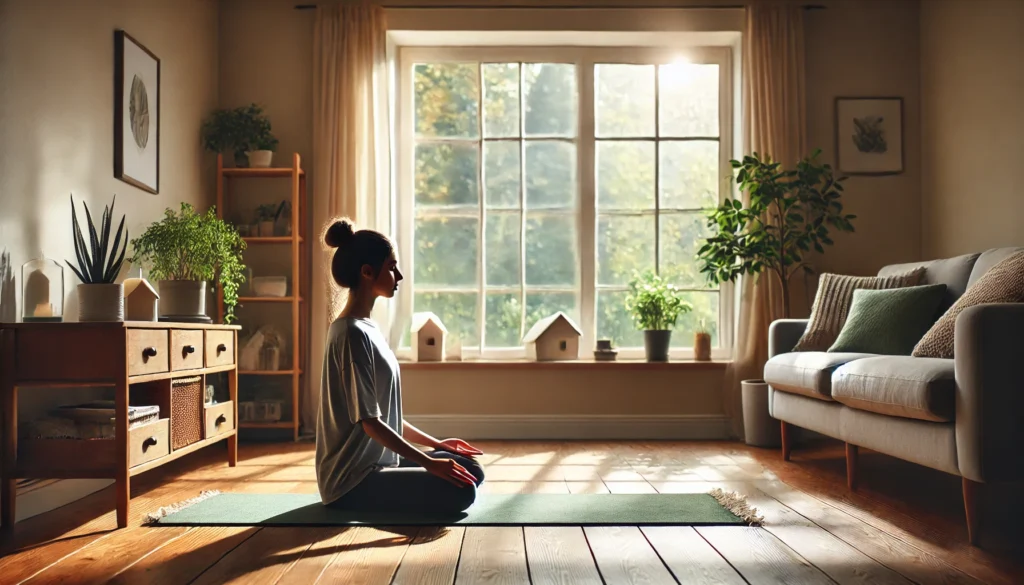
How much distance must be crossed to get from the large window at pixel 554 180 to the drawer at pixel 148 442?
2.30 meters

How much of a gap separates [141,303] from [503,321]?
7.78 ft

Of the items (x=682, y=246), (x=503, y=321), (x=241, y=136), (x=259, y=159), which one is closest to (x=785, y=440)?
(x=682, y=246)

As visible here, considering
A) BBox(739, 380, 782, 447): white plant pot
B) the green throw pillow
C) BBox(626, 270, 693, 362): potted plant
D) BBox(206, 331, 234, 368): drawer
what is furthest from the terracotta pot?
BBox(206, 331, 234, 368): drawer

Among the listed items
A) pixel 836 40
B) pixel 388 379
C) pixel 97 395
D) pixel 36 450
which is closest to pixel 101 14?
pixel 97 395

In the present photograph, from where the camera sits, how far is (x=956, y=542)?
2.44 metres

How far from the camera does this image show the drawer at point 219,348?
12.0 feet


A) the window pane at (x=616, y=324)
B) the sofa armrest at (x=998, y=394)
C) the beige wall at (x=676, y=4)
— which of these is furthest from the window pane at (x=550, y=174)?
the sofa armrest at (x=998, y=394)

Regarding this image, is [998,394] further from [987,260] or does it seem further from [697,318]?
[697,318]

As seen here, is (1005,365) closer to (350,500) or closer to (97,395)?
(350,500)

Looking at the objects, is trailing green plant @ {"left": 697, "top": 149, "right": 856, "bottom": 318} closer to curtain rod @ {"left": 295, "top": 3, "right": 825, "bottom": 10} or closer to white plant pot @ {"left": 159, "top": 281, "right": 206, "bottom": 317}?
curtain rod @ {"left": 295, "top": 3, "right": 825, "bottom": 10}

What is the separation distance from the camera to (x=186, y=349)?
11.1ft

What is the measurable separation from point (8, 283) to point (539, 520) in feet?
6.19

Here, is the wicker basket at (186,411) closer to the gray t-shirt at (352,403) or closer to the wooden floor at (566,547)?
the wooden floor at (566,547)

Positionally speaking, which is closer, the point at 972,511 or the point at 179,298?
the point at 972,511
